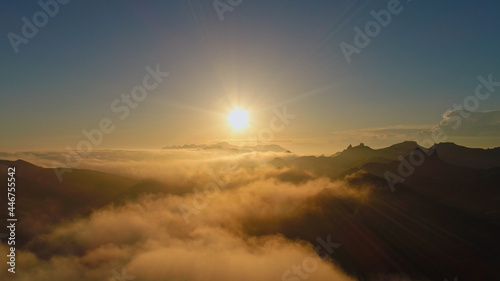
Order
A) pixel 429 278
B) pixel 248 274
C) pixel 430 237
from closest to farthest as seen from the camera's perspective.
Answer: pixel 429 278 < pixel 430 237 < pixel 248 274

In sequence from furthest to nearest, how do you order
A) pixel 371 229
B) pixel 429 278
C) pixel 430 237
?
1. pixel 371 229
2. pixel 430 237
3. pixel 429 278

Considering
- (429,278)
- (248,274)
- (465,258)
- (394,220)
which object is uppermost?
(394,220)

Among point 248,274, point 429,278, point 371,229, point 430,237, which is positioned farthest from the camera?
point 248,274

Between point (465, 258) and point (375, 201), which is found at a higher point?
point (375, 201)

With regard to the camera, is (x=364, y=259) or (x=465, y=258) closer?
(x=465, y=258)

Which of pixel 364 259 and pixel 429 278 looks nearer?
pixel 429 278

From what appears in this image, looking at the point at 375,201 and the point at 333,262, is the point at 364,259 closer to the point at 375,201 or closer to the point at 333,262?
the point at 333,262

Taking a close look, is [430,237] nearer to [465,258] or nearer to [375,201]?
[465,258]

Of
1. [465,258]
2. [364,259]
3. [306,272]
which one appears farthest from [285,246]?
[465,258]

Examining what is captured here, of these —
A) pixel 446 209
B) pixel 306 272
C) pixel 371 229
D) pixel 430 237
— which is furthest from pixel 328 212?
pixel 446 209
